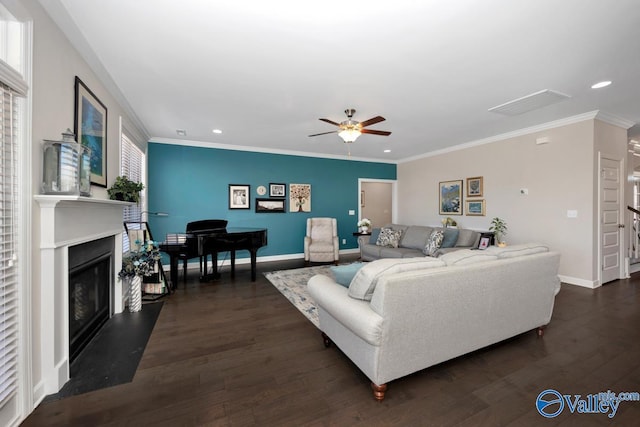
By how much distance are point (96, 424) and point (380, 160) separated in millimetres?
6963

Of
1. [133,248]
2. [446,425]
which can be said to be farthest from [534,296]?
[133,248]

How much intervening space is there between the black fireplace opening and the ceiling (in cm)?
174

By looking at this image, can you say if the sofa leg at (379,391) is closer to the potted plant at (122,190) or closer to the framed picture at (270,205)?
the potted plant at (122,190)

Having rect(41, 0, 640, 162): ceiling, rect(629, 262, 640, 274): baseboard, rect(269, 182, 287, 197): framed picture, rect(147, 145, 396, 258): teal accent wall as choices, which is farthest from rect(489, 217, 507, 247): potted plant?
rect(269, 182, 287, 197): framed picture

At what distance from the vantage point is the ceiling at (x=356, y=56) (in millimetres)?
1801

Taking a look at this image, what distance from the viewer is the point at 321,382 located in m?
1.82

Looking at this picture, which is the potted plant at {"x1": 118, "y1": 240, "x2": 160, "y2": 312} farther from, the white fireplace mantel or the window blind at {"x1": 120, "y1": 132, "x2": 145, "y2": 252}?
the white fireplace mantel

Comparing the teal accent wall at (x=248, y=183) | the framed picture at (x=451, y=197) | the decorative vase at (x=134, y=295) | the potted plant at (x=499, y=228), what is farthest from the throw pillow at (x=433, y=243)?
the decorative vase at (x=134, y=295)

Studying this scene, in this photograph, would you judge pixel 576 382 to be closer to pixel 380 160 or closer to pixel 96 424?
pixel 96 424

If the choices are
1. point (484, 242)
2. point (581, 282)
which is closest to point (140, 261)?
point (484, 242)

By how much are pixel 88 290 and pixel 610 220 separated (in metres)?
7.11

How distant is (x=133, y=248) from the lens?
3.62 meters

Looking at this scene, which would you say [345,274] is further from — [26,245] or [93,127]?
[93,127]

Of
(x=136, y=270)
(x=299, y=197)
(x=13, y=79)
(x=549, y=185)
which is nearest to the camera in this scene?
(x=13, y=79)
